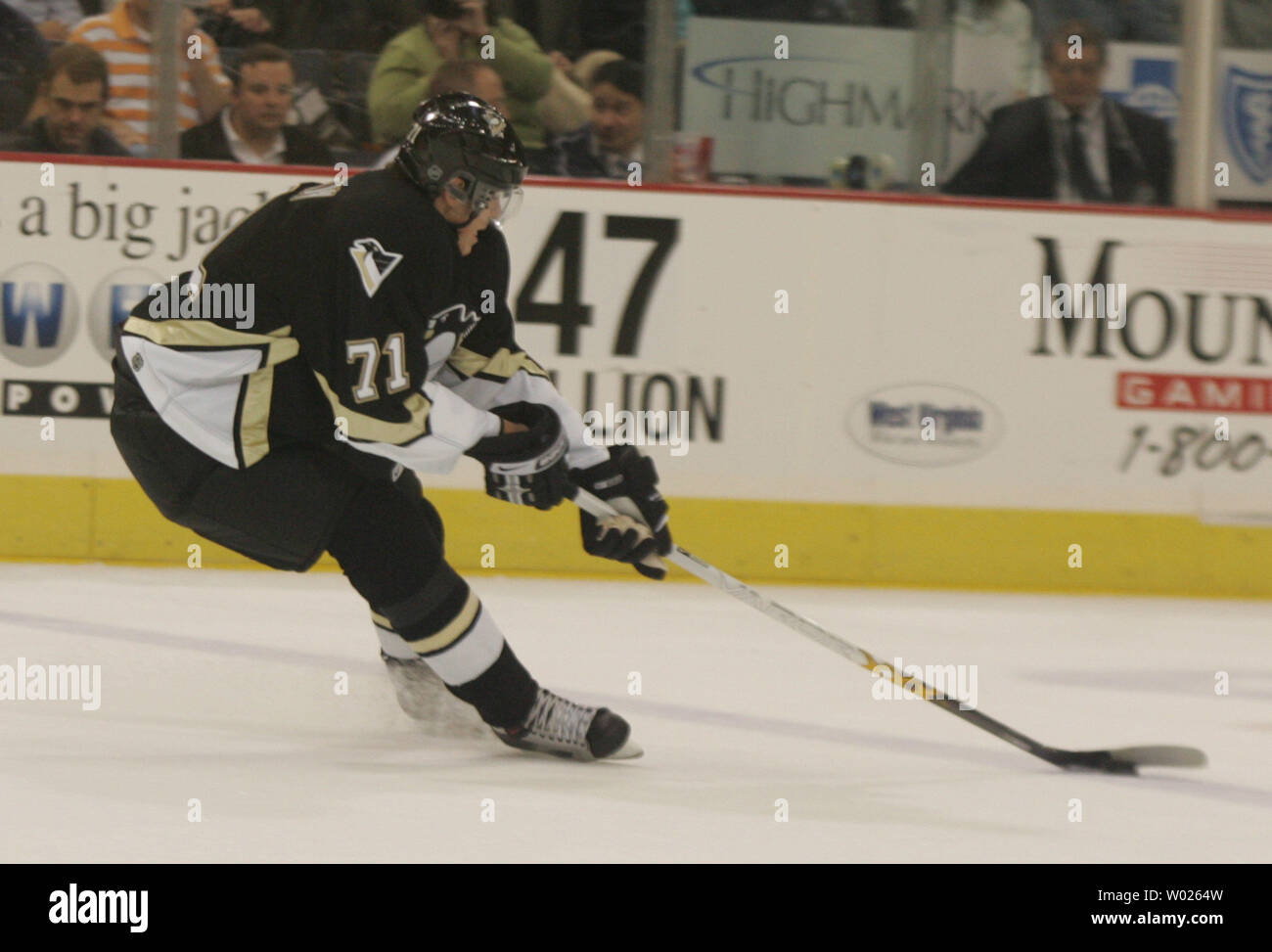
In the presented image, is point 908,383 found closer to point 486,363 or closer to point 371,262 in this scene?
point 486,363

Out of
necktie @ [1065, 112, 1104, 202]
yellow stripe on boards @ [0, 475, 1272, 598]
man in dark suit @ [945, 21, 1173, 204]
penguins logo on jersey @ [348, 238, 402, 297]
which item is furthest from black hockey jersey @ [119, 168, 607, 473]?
necktie @ [1065, 112, 1104, 202]

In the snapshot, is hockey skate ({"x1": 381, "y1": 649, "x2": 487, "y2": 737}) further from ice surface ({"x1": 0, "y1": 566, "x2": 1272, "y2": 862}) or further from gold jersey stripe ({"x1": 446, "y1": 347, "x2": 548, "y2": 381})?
gold jersey stripe ({"x1": 446, "y1": 347, "x2": 548, "y2": 381})

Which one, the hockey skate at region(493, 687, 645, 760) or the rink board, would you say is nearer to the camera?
the hockey skate at region(493, 687, 645, 760)

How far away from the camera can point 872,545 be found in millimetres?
5195

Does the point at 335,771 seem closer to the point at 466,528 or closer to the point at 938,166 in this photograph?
the point at 466,528

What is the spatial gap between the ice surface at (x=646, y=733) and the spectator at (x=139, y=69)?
1.25 meters

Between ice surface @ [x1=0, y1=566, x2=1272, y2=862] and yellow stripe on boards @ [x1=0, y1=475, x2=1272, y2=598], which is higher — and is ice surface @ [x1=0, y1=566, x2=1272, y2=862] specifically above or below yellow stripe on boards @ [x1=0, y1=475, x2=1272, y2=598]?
below

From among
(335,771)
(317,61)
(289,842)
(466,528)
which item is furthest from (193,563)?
(289,842)

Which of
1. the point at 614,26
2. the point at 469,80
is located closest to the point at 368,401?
the point at 469,80

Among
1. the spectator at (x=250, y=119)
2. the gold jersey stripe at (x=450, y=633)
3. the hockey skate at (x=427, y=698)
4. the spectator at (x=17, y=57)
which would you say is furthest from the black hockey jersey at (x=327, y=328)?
the spectator at (x=17, y=57)

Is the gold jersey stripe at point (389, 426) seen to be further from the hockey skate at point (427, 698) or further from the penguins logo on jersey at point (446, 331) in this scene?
the hockey skate at point (427, 698)

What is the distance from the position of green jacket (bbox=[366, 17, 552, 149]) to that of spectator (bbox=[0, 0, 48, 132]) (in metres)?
0.92

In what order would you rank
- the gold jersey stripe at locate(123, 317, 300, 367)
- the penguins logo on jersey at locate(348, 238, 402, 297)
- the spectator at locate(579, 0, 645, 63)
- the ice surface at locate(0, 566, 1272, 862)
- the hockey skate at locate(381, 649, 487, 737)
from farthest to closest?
1. the spectator at locate(579, 0, 645, 63)
2. the hockey skate at locate(381, 649, 487, 737)
3. the gold jersey stripe at locate(123, 317, 300, 367)
4. the penguins logo on jersey at locate(348, 238, 402, 297)
5. the ice surface at locate(0, 566, 1272, 862)

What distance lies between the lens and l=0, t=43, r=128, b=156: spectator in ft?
16.5
